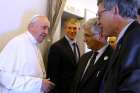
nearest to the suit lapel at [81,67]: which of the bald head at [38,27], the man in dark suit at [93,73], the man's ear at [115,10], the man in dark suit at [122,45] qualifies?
the man in dark suit at [93,73]

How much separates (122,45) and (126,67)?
0.13 metres

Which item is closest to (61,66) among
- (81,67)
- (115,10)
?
(81,67)

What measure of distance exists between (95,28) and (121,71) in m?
1.43

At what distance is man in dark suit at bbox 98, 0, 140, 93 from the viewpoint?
50.2 inches

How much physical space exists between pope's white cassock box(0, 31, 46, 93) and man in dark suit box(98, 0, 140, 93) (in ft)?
3.63

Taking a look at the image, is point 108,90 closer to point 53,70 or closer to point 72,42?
point 53,70

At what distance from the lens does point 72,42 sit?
3.42 meters

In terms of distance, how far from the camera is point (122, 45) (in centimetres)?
139

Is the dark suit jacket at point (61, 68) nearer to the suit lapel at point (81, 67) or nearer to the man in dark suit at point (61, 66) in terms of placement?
the man in dark suit at point (61, 66)

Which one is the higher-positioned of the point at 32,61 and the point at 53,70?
the point at 32,61

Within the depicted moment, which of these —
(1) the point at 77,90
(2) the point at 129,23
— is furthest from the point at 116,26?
(1) the point at 77,90

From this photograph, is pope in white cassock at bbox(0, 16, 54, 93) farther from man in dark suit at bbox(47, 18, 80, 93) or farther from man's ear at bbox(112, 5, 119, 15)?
man's ear at bbox(112, 5, 119, 15)

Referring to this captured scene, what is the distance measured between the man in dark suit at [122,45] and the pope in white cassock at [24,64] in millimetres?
1107

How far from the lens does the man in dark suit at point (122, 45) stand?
4.18ft
